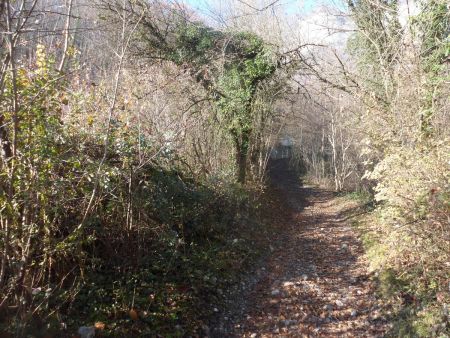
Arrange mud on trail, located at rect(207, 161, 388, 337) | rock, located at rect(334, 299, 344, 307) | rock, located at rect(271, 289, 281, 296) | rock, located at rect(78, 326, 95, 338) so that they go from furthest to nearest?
rock, located at rect(271, 289, 281, 296)
rock, located at rect(334, 299, 344, 307)
mud on trail, located at rect(207, 161, 388, 337)
rock, located at rect(78, 326, 95, 338)

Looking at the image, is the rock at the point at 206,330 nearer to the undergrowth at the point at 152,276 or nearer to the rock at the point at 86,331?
the undergrowth at the point at 152,276

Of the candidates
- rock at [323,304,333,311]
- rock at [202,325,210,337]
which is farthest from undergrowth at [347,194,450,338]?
rock at [202,325,210,337]

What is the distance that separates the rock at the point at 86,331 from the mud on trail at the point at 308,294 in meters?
1.60

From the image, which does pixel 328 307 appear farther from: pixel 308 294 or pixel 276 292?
pixel 276 292

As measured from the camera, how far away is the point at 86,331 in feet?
13.5

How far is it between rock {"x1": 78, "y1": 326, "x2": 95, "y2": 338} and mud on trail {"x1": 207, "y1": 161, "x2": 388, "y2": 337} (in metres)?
1.60

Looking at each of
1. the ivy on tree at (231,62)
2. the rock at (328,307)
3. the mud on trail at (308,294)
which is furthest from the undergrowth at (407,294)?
the ivy on tree at (231,62)

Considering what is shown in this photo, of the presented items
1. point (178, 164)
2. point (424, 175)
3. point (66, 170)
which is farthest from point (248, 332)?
point (178, 164)

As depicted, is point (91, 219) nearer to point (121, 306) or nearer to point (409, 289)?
point (121, 306)

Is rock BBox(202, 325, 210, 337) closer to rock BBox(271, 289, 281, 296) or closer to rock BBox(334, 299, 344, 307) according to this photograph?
rock BBox(271, 289, 281, 296)

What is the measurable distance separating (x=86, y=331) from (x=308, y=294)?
3619 millimetres

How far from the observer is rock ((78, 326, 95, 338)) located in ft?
13.4

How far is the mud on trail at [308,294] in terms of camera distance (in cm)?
525

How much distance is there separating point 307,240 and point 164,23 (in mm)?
8274
